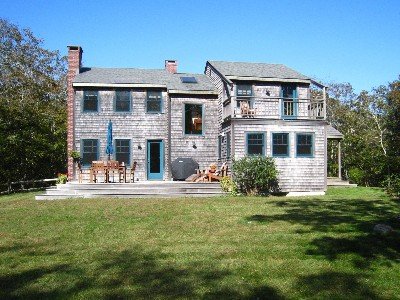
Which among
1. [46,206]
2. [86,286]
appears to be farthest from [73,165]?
[86,286]

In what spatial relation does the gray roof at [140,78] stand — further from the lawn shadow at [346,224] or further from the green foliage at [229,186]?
the lawn shadow at [346,224]

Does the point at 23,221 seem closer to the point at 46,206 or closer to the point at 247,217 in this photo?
the point at 46,206

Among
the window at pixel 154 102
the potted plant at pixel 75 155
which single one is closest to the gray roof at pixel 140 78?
the window at pixel 154 102

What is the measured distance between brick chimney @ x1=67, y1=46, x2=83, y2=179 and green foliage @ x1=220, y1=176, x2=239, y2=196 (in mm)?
7998

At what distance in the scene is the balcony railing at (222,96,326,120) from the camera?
19703 mm

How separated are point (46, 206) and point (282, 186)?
35.5 ft

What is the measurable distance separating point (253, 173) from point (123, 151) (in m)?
7.07

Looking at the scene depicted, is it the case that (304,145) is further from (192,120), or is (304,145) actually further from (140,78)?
(140,78)

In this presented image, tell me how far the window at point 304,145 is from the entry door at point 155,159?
23.0 feet

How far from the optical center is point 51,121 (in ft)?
88.1

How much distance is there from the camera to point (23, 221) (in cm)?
1054

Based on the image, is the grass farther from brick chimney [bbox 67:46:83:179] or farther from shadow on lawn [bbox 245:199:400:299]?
brick chimney [bbox 67:46:83:179]

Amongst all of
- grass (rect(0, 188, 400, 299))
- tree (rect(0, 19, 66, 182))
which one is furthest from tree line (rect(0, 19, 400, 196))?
grass (rect(0, 188, 400, 299))

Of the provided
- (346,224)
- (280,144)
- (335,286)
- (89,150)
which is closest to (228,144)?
(280,144)
